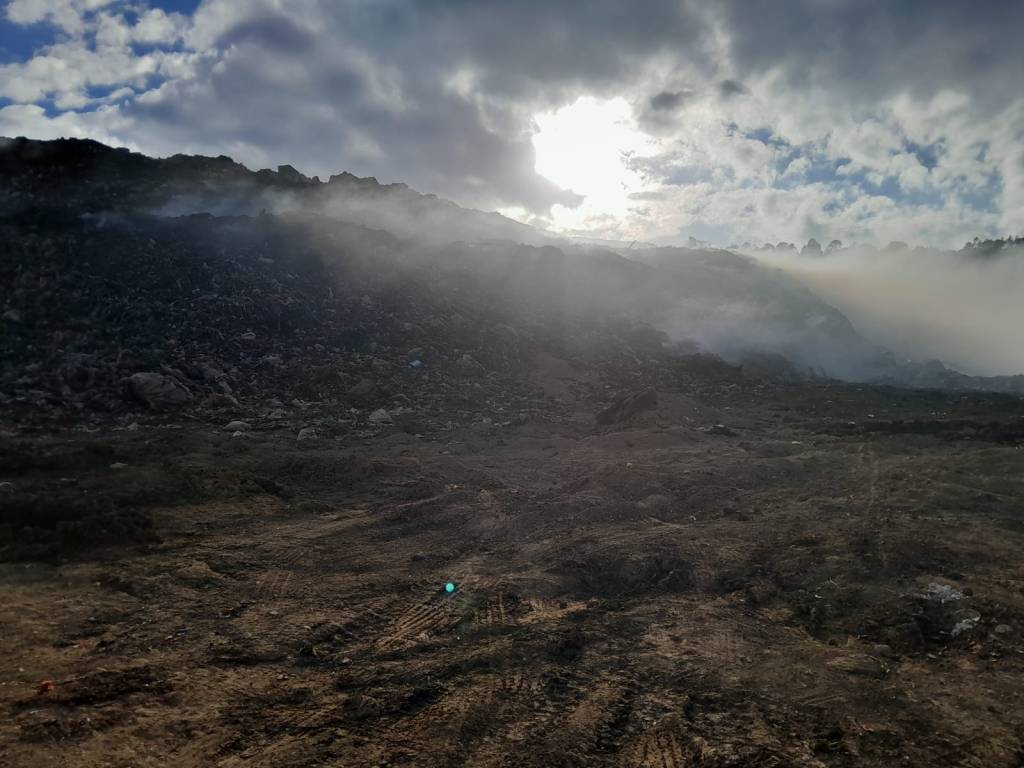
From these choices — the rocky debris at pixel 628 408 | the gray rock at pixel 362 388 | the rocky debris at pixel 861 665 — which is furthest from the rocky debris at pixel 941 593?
the gray rock at pixel 362 388

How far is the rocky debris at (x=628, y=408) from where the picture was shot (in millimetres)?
15078

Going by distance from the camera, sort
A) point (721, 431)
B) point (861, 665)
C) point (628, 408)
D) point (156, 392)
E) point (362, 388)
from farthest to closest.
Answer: point (628, 408)
point (362, 388)
point (721, 431)
point (156, 392)
point (861, 665)

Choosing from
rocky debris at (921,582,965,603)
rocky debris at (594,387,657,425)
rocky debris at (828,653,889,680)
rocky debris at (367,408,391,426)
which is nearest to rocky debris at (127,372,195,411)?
rocky debris at (367,408,391,426)

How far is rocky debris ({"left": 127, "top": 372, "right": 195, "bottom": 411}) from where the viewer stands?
40.6 ft

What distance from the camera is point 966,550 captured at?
21.2 feet

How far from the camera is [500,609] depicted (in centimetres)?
554

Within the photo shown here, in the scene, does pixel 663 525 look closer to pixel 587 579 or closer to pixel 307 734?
pixel 587 579

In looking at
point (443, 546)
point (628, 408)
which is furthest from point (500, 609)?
point (628, 408)

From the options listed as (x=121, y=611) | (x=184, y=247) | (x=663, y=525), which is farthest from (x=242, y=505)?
(x=184, y=247)

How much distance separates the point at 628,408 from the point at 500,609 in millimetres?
10280

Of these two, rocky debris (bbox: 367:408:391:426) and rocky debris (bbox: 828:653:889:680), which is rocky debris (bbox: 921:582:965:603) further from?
rocky debris (bbox: 367:408:391:426)

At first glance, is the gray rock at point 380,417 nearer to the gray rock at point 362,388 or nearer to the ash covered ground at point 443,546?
the ash covered ground at point 443,546

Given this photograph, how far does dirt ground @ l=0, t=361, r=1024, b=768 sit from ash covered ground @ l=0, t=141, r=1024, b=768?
31 mm

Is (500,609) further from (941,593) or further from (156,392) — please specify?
(156,392)
